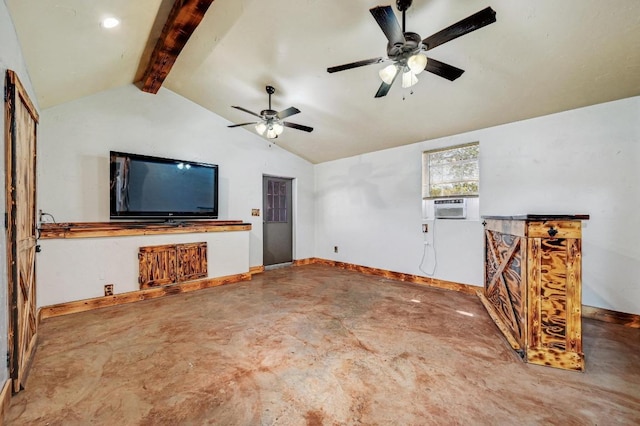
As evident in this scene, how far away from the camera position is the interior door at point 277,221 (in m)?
5.74

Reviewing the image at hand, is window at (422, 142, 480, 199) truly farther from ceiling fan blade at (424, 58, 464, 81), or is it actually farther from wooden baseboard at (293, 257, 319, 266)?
wooden baseboard at (293, 257, 319, 266)

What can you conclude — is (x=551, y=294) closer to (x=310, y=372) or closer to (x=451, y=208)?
(x=310, y=372)

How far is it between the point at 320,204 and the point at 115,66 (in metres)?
4.44

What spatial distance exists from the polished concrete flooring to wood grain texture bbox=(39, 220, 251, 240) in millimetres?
985

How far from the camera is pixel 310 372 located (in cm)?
195

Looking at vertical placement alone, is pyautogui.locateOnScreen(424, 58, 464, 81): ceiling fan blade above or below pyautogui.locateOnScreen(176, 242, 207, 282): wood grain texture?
above

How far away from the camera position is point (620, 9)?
195cm

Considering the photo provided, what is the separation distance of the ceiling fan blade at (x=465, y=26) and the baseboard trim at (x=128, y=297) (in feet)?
14.3

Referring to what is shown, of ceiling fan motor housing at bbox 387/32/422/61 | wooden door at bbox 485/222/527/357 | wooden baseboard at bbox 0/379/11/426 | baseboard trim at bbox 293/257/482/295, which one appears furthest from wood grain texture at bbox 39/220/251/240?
wooden door at bbox 485/222/527/357

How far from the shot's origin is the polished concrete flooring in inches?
60.7

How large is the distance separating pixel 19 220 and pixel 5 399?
1.18 m

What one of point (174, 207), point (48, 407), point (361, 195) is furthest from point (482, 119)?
point (48, 407)

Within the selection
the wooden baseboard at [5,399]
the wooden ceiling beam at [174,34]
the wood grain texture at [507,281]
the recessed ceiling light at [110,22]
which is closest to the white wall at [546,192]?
the wood grain texture at [507,281]

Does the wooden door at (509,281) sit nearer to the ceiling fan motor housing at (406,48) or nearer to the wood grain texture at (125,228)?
the ceiling fan motor housing at (406,48)
